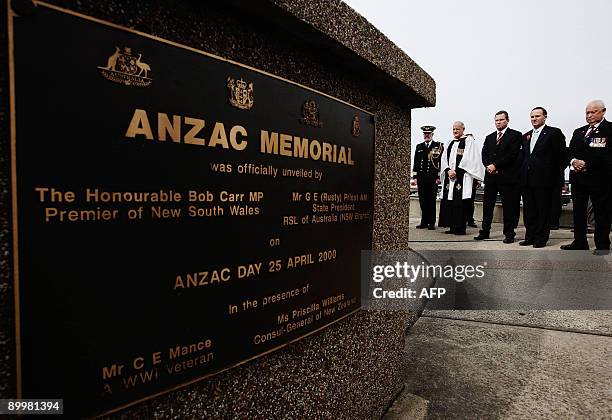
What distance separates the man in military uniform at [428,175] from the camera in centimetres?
840

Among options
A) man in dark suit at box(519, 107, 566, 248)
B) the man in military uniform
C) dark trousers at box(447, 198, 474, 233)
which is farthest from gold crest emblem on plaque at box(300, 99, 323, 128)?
the man in military uniform

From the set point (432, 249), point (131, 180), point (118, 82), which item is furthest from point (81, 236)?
point (432, 249)

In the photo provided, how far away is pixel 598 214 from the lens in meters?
5.21

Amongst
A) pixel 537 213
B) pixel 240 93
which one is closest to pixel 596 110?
pixel 537 213

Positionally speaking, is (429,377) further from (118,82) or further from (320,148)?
(118,82)

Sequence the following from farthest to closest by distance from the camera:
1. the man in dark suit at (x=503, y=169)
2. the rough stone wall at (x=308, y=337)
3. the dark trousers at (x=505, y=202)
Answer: the man in dark suit at (x=503, y=169) < the dark trousers at (x=505, y=202) < the rough stone wall at (x=308, y=337)

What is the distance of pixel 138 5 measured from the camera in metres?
0.87

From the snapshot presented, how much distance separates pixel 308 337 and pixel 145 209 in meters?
0.82

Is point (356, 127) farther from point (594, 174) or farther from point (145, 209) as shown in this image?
point (594, 174)

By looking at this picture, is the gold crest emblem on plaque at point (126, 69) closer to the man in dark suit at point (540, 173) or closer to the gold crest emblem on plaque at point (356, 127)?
the gold crest emblem on plaque at point (356, 127)

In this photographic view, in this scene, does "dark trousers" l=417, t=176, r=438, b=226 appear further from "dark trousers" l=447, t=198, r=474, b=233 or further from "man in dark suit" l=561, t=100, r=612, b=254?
"man in dark suit" l=561, t=100, r=612, b=254

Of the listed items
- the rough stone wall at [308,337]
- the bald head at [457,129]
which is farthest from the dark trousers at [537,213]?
the rough stone wall at [308,337]

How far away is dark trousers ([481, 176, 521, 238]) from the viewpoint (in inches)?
242

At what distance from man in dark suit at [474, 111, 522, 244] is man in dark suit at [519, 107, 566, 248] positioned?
1.39ft
